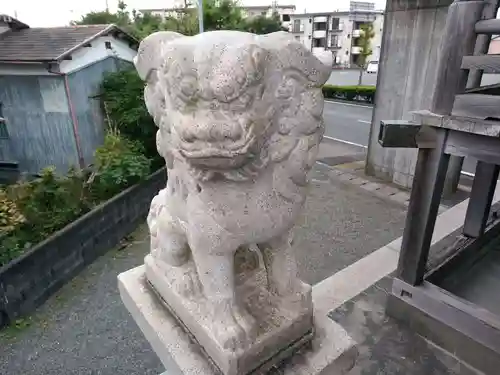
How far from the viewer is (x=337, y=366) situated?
1.42 meters

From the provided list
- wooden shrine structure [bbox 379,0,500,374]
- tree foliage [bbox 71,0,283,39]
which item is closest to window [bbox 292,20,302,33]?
tree foliage [bbox 71,0,283,39]

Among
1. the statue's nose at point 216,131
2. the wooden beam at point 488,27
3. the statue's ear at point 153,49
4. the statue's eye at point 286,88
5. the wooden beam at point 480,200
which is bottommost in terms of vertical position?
the wooden beam at point 480,200

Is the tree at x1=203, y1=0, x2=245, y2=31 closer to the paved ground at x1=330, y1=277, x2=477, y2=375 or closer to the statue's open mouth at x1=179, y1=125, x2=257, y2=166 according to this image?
the paved ground at x1=330, y1=277, x2=477, y2=375

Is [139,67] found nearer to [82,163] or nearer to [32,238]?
[32,238]

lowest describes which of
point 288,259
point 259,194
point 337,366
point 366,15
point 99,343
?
point 99,343

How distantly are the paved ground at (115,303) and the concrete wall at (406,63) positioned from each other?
816 mm

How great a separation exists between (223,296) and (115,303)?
2673 mm

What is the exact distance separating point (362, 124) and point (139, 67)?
1126cm

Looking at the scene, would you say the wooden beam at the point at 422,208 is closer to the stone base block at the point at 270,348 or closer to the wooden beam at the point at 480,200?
the wooden beam at the point at 480,200

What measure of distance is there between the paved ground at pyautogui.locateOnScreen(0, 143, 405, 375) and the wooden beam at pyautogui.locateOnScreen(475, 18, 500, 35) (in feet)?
8.12

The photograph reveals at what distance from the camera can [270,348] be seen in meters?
1.32

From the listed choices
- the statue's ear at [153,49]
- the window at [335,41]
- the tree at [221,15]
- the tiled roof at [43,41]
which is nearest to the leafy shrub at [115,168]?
the tiled roof at [43,41]

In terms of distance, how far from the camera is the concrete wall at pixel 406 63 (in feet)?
15.6

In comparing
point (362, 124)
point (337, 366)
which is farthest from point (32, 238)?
point (362, 124)
